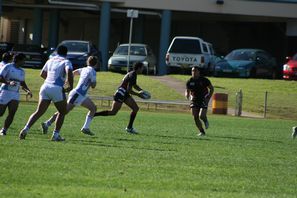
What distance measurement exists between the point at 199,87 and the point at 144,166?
836 centimetres

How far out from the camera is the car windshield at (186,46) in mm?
42656

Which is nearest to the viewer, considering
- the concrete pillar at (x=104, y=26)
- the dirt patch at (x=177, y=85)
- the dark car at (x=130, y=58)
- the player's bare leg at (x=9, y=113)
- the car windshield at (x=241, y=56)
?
the player's bare leg at (x=9, y=113)

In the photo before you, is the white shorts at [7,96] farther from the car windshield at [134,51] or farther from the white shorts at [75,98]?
the car windshield at [134,51]

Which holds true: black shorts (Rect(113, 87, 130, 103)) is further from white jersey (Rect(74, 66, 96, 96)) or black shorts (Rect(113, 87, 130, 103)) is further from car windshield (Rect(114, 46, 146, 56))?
car windshield (Rect(114, 46, 146, 56))

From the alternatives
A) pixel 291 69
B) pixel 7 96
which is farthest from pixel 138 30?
pixel 7 96

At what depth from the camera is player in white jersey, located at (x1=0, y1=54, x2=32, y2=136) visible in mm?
17312

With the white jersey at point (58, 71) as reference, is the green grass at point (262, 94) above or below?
below

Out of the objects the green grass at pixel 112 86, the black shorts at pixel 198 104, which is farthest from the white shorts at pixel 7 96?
the green grass at pixel 112 86

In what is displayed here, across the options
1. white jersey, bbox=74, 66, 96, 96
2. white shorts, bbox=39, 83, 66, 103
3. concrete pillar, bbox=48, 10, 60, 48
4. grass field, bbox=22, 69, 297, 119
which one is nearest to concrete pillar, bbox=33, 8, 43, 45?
concrete pillar, bbox=48, 10, 60, 48

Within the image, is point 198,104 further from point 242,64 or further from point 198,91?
point 242,64

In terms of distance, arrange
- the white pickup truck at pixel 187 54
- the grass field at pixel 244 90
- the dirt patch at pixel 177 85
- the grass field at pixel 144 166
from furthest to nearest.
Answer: the white pickup truck at pixel 187 54, the grass field at pixel 244 90, the dirt patch at pixel 177 85, the grass field at pixel 144 166

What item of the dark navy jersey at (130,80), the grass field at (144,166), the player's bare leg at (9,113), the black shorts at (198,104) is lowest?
the grass field at (144,166)

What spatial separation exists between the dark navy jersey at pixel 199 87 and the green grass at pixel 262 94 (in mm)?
15157

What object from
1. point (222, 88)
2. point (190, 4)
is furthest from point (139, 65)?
point (190, 4)
